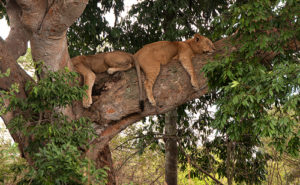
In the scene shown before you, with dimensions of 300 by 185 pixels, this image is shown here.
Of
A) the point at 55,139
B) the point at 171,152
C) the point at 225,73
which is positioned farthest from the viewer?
the point at 171,152

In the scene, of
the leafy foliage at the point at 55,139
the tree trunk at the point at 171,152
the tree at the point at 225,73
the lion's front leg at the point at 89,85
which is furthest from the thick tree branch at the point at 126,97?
the tree trunk at the point at 171,152

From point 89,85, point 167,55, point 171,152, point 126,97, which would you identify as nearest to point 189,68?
point 167,55

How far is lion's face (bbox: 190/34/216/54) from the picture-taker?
16.5ft

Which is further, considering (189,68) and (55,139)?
(189,68)

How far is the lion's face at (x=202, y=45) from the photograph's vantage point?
5.02m

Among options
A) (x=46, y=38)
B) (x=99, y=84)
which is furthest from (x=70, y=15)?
(x=99, y=84)

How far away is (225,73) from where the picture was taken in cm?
345

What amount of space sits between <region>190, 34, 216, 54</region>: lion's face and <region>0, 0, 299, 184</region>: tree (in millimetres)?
110

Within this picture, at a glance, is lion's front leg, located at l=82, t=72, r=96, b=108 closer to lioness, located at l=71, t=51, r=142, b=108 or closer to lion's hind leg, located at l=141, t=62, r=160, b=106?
lioness, located at l=71, t=51, r=142, b=108

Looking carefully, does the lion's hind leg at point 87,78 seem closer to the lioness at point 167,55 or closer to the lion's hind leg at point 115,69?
the lion's hind leg at point 115,69

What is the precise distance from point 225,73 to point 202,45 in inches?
65.7

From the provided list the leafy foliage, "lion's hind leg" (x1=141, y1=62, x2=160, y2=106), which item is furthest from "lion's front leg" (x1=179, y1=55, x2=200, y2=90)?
the leafy foliage

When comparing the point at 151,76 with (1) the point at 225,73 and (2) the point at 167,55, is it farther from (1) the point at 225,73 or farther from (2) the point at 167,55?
(1) the point at 225,73

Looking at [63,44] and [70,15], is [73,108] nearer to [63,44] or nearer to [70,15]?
[63,44]
